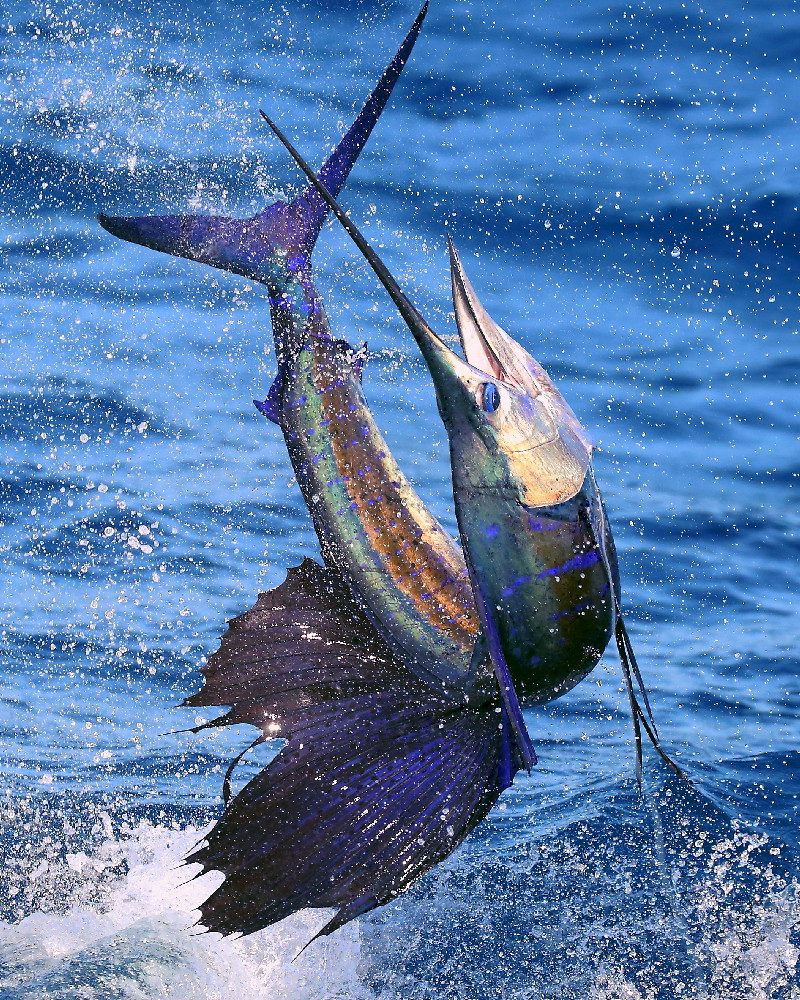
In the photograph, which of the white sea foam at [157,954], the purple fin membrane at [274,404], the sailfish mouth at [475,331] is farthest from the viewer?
the white sea foam at [157,954]

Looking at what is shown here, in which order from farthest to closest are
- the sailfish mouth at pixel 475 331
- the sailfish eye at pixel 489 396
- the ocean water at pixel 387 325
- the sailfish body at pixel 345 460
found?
the ocean water at pixel 387 325, the sailfish body at pixel 345 460, the sailfish mouth at pixel 475 331, the sailfish eye at pixel 489 396

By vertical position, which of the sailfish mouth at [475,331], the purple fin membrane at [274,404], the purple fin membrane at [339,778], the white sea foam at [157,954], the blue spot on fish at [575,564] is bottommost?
the white sea foam at [157,954]

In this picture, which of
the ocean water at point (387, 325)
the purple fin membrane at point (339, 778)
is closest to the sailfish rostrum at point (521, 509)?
the purple fin membrane at point (339, 778)

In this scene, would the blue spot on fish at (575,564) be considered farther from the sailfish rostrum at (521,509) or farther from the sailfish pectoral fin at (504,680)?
the sailfish pectoral fin at (504,680)

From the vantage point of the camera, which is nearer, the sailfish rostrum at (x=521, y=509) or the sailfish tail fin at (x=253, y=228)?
the sailfish rostrum at (x=521, y=509)

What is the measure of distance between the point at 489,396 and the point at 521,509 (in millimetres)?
305

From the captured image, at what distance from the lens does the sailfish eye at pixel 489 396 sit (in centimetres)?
271

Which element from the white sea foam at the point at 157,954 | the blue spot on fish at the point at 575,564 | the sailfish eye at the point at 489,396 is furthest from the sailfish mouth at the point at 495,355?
the white sea foam at the point at 157,954

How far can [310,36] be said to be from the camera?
955cm

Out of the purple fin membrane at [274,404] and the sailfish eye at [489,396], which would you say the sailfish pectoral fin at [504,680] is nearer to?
the sailfish eye at [489,396]

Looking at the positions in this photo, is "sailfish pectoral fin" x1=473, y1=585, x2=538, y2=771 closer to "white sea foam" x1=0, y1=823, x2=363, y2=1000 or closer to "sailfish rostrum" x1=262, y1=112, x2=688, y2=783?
"sailfish rostrum" x1=262, y1=112, x2=688, y2=783

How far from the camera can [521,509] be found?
281cm

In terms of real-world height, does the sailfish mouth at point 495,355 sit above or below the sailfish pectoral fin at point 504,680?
above

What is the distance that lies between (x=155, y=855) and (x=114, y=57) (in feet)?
21.9
